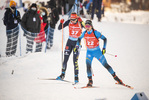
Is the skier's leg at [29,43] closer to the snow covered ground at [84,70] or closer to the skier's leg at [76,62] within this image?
the snow covered ground at [84,70]

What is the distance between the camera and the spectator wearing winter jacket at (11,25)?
12.1 feet

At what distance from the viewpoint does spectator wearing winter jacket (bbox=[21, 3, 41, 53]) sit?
3939 mm

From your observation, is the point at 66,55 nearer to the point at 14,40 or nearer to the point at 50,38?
the point at 50,38

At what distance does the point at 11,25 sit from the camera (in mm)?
3834

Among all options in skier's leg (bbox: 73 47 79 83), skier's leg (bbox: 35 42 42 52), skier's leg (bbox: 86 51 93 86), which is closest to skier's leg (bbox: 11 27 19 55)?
skier's leg (bbox: 35 42 42 52)

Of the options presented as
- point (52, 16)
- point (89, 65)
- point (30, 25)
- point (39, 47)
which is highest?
point (52, 16)

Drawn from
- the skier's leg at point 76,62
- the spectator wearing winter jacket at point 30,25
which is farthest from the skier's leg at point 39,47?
the skier's leg at point 76,62

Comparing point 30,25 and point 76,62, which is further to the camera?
point 30,25

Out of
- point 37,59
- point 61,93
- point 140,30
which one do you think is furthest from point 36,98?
point 140,30

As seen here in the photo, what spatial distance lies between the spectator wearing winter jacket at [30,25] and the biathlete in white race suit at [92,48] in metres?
1.35

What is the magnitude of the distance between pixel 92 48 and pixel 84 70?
0.47 m

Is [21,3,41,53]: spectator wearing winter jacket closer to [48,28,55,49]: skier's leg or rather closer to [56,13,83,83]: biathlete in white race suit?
[48,28,55,49]: skier's leg

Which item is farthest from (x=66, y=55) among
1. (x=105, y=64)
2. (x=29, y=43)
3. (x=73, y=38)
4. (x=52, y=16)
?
(x=52, y=16)

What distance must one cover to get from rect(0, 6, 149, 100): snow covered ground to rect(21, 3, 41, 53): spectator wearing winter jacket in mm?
359
